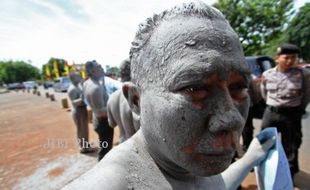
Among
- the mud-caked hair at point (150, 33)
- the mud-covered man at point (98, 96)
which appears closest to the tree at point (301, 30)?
the mud-covered man at point (98, 96)

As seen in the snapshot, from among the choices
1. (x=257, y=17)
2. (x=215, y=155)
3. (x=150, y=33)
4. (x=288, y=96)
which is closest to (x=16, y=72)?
(x=257, y=17)

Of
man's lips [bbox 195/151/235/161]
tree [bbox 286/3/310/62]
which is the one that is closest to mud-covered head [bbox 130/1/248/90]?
man's lips [bbox 195/151/235/161]

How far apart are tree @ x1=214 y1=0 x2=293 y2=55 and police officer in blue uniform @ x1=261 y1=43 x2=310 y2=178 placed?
18144 mm

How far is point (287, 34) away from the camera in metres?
18.3

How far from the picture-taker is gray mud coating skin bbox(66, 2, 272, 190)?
0.71 m

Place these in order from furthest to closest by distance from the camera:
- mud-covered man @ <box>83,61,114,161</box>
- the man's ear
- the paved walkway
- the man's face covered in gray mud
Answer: the paved walkway, mud-covered man @ <box>83,61,114,161</box>, the man's ear, the man's face covered in gray mud

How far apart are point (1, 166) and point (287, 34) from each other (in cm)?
2016

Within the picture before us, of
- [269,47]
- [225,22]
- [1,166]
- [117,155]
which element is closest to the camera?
[225,22]

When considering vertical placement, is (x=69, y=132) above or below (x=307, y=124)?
below

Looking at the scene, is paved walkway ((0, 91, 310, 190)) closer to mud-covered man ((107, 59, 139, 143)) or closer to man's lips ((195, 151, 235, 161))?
mud-covered man ((107, 59, 139, 143))

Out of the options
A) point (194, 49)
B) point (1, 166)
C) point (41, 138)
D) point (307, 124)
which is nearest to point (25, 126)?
point (41, 138)

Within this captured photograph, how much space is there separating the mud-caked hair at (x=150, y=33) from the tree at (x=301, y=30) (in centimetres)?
1995

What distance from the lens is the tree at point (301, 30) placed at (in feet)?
56.3

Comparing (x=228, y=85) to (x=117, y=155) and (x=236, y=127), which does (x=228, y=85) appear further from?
(x=117, y=155)
